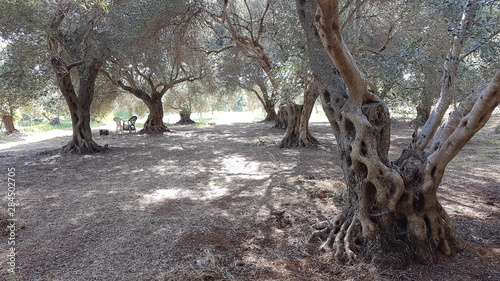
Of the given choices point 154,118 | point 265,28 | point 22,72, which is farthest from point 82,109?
point 154,118

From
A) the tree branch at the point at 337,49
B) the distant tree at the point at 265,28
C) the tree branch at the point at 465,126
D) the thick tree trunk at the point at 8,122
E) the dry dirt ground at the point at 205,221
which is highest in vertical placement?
the distant tree at the point at 265,28

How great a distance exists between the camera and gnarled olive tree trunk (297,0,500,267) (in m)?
3.08

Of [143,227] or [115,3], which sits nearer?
[143,227]

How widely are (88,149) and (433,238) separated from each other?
38.2 ft

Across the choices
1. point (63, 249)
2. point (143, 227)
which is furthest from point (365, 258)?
point (63, 249)

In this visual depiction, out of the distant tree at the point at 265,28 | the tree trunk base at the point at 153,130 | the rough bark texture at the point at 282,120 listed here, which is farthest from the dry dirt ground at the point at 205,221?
the rough bark texture at the point at 282,120

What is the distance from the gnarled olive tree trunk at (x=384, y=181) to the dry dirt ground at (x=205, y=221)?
0.21 m

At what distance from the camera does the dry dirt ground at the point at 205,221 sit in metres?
3.04

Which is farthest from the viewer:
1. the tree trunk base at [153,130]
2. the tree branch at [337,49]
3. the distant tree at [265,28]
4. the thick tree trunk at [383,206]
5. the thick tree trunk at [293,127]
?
the tree trunk base at [153,130]

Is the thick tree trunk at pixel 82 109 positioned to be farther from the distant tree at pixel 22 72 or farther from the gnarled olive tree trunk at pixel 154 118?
the gnarled olive tree trunk at pixel 154 118

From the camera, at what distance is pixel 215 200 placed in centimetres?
558

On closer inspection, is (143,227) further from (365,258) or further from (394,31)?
(394,31)

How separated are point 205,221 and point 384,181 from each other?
244 cm

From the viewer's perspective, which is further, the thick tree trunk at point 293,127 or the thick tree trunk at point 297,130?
the thick tree trunk at point 293,127
